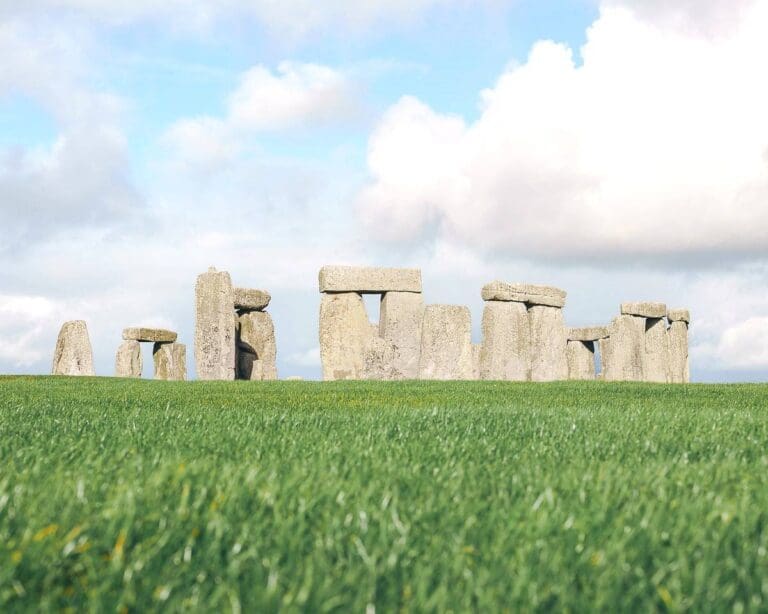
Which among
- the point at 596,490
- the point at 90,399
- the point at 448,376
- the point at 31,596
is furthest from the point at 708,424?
the point at 448,376

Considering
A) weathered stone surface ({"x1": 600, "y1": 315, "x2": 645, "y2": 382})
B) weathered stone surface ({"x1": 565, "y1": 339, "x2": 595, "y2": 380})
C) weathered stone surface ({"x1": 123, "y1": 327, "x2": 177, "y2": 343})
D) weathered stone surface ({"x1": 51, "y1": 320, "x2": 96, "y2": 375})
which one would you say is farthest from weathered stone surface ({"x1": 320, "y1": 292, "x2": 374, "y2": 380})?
weathered stone surface ({"x1": 565, "y1": 339, "x2": 595, "y2": 380})

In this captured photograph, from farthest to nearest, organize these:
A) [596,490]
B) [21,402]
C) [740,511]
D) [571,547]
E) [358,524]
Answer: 1. [21,402]
2. [596,490]
3. [740,511]
4. [358,524]
5. [571,547]

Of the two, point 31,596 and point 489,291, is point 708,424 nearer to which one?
point 31,596

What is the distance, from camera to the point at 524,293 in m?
18.9

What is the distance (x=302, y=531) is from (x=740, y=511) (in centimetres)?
130

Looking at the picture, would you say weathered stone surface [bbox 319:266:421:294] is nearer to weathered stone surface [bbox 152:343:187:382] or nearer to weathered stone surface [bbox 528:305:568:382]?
weathered stone surface [bbox 528:305:568:382]

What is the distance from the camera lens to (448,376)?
1755 centimetres

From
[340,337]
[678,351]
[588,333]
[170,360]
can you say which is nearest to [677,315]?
[678,351]

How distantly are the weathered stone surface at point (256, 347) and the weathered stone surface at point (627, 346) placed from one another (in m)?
8.55

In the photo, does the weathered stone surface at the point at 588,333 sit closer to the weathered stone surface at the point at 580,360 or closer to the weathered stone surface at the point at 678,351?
the weathered stone surface at the point at 580,360

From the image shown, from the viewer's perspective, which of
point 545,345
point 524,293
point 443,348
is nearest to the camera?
point 443,348

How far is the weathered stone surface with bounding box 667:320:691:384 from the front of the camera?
22.6m

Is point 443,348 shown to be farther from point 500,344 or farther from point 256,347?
point 256,347

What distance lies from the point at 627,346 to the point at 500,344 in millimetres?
5218
